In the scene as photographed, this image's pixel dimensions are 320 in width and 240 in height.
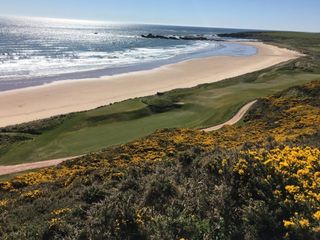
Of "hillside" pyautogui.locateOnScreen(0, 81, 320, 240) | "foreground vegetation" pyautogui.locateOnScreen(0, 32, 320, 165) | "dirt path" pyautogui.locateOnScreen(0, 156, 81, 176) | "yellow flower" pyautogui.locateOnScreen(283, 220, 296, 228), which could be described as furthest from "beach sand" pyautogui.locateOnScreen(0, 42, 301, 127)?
"yellow flower" pyautogui.locateOnScreen(283, 220, 296, 228)

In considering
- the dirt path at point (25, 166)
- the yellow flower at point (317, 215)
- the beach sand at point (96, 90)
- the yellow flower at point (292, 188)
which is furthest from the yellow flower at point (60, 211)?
the beach sand at point (96, 90)

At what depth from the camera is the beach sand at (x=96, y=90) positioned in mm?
39938

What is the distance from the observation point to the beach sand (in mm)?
39938

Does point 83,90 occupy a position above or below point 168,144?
below

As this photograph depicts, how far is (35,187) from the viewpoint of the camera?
560 inches

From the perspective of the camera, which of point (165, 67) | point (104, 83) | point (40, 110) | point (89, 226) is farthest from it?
point (165, 67)

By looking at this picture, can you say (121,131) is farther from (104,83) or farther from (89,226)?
(104,83)

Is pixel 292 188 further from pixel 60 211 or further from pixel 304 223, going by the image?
pixel 60 211

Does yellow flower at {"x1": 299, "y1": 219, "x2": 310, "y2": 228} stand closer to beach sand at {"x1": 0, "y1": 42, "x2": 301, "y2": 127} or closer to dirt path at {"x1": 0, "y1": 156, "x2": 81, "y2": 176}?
dirt path at {"x1": 0, "y1": 156, "x2": 81, "y2": 176}

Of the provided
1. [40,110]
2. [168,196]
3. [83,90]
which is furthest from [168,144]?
[83,90]

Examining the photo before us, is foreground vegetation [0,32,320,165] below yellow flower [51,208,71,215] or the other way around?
below

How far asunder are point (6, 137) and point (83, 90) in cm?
2386

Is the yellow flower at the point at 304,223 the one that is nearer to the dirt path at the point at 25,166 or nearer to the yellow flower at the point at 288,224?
the yellow flower at the point at 288,224

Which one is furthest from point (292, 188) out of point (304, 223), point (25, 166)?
point (25, 166)
